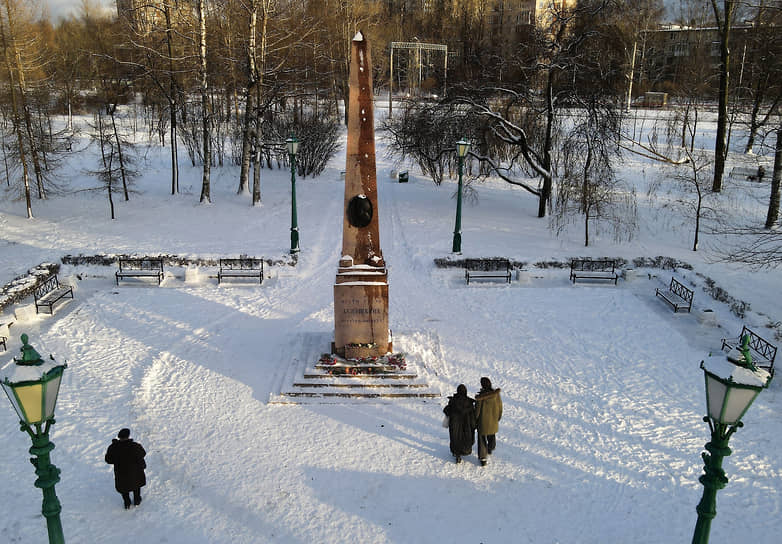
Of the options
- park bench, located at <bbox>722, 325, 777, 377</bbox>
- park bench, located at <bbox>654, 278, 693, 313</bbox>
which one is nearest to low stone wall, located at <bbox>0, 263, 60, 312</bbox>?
park bench, located at <bbox>722, 325, 777, 377</bbox>

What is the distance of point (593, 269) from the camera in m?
16.8

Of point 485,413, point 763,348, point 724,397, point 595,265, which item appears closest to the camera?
point 724,397

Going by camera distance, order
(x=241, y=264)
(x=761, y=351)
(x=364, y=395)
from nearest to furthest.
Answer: (x=364, y=395) < (x=761, y=351) < (x=241, y=264)

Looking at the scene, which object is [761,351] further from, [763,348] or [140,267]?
[140,267]

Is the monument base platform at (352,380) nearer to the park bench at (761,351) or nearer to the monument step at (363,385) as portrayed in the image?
the monument step at (363,385)

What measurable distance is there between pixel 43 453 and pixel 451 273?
1268 cm

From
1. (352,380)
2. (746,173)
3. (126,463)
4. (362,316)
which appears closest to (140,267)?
(362,316)

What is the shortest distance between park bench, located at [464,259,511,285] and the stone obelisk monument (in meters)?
5.28

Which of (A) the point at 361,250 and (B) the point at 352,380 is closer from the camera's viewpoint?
(B) the point at 352,380

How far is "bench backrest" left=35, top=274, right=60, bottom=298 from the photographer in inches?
567

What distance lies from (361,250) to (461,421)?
4207mm

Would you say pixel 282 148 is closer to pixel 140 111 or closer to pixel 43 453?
pixel 43 453

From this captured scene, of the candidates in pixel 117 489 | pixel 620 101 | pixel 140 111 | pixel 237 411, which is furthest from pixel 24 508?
pixel 140 111

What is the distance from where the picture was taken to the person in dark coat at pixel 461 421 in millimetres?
8172
